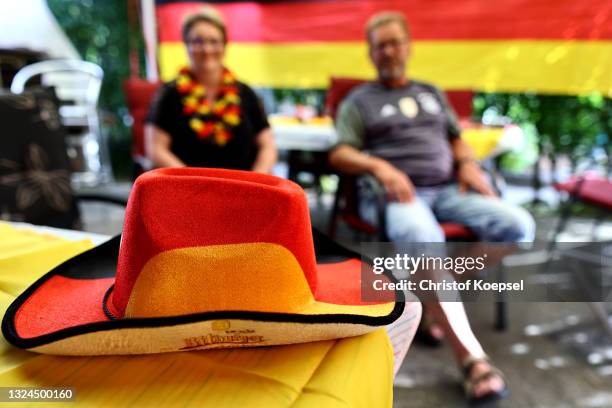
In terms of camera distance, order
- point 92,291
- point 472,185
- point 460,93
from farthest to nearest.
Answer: point 460,93
point 472,185
point 92,291

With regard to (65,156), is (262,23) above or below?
above

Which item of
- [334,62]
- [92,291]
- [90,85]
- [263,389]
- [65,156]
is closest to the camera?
[263,389]

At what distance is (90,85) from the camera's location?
4.67 metres

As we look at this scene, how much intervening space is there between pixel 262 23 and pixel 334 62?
797mm

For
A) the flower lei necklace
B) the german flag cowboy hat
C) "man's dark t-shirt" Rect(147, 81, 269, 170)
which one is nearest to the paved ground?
"man's dark t-shirt" Rect(147, 81, 269, 170)

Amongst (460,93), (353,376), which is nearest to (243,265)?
(353,376)

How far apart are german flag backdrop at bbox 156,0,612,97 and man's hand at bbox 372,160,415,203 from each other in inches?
89.4

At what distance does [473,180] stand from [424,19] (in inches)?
92.2

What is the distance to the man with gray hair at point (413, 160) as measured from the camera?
174 cm

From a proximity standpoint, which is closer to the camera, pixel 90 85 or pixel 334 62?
pixel 334 62

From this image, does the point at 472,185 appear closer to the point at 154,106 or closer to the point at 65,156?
the point at 154,106

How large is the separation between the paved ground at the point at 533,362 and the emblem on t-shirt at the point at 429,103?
0.92 metres

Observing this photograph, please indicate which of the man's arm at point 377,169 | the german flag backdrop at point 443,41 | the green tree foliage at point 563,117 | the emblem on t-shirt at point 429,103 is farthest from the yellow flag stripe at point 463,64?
the man's arm at point 377,169

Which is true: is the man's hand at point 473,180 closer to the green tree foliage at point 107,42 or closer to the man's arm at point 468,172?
the man's arm at point 468,172
